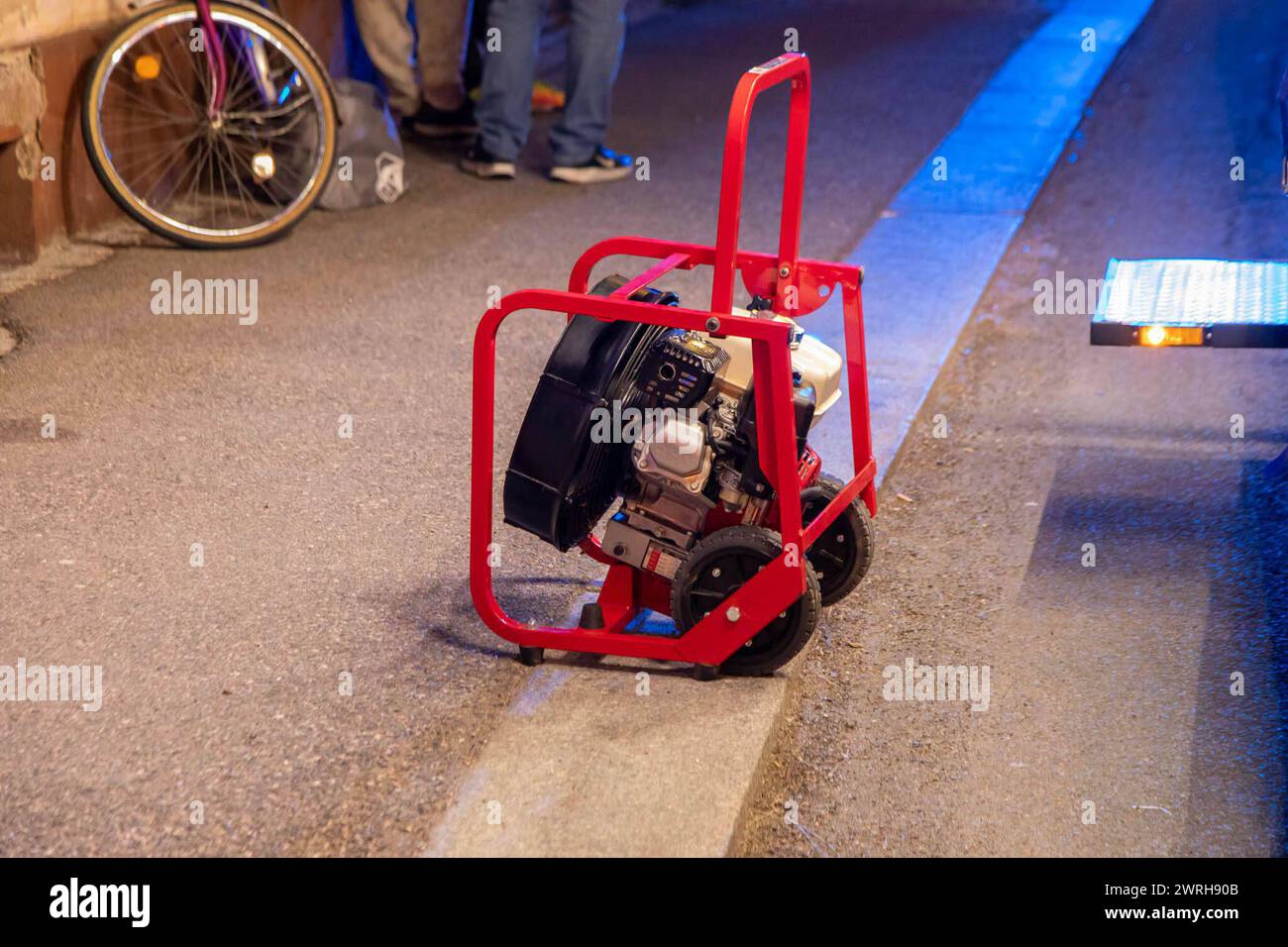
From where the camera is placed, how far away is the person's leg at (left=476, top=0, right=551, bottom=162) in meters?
6.45

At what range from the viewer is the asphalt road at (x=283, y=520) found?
2564mm

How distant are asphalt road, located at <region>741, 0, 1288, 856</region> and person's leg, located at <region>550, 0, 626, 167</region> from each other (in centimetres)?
210

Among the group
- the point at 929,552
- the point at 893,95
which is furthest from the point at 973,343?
the point at 893,95

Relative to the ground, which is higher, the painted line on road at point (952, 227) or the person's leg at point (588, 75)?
the person's leg at point (588, 75)

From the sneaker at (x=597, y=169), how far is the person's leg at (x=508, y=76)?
230mm

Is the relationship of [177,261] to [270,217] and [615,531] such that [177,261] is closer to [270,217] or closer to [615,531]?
[270,217]

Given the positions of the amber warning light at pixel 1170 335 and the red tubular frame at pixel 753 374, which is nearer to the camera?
the red tubular frame at pixel 753 374

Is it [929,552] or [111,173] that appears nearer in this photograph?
[929,552]

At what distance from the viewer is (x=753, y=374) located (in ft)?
8.95

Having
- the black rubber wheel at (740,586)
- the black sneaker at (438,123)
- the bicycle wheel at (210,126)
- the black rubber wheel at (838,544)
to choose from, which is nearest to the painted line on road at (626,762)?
the black rubber wheel at (740,586)

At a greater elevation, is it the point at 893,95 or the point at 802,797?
the point at 802,797

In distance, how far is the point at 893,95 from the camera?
8.78 metres

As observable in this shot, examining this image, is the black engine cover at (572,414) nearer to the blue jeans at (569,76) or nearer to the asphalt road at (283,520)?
the asphalt road at (283,520)
